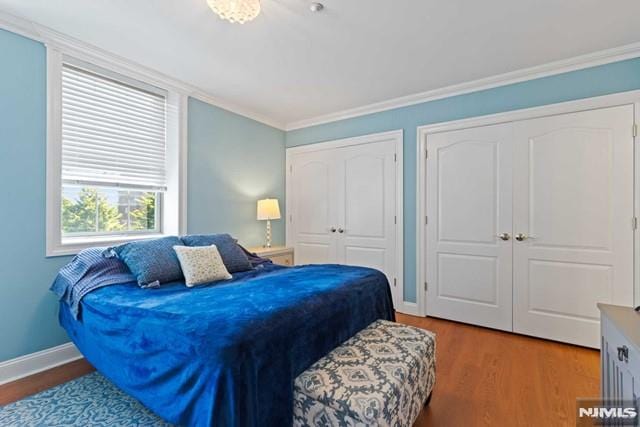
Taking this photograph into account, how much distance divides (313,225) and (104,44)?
284cm

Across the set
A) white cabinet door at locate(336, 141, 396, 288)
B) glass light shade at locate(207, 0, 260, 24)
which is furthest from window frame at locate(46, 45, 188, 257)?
white cabinet door at locate(336, 141, 396, 288)

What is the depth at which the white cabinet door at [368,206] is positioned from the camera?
3613mm

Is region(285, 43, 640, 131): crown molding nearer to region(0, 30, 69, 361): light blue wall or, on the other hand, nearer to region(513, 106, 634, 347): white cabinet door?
region(513, 106, 634, 347): white cabinet door

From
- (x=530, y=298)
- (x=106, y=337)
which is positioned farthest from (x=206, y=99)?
(x=530, y=298)

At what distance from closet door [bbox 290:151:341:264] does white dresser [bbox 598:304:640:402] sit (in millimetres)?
2915

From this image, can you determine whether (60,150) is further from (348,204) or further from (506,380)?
(506,380)

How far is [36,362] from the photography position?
220cm

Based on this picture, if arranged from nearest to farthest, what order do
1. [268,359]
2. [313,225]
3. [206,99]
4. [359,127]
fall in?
Result: [268,359] < [206,99] < [359,127] < [313,225]

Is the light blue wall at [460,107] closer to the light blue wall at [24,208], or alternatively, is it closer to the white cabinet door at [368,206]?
the white cabinet door at [368,206]

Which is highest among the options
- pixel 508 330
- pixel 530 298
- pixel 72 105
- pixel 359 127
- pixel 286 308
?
pixel 359 127

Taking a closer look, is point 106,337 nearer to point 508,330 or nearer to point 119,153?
point 119,153

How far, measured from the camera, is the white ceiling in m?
1.96

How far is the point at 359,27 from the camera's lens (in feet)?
7.07

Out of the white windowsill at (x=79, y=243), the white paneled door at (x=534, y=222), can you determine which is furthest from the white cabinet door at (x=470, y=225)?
the white windowsill at (x=79, y=243)
